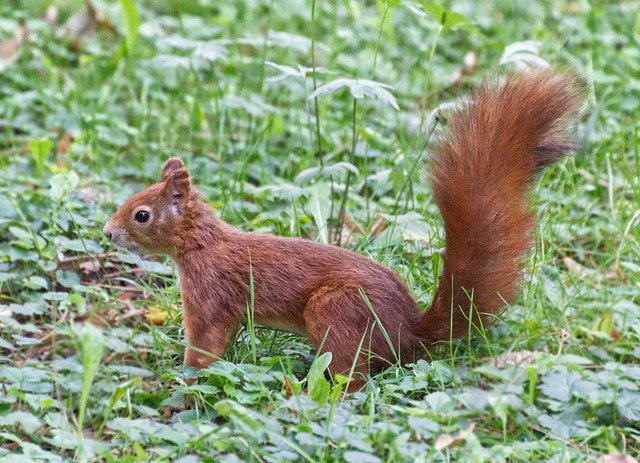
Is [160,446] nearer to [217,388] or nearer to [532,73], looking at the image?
[217,388]

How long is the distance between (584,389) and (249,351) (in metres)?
1.01

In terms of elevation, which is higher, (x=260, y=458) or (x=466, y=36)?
(x=466, y=36)

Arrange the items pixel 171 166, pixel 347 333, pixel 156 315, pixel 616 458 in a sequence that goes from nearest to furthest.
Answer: pixel 616 458
pixel 347 333
pixel 171 166
pixel 156 315

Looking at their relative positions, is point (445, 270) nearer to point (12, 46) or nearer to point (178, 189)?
point (178, 189)

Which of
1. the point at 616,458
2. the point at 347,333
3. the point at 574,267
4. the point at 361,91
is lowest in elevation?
the point at 616,458

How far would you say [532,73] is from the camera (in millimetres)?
3141

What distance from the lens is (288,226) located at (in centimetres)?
399

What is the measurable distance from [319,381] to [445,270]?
519 mm

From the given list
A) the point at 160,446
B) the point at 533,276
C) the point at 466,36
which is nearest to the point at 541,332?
the point at 533,276

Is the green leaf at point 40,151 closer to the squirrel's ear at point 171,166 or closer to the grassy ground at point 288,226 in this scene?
the grassy ground at point 288,226

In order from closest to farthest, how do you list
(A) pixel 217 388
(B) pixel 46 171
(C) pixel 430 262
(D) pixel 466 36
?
(A) pixel 217 388, (C) pixel 430 262, (B) pixel 46 171, (D) pixel 466 36

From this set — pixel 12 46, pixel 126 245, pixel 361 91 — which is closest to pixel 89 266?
pixel 126 245

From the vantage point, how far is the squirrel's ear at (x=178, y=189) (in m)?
3.26

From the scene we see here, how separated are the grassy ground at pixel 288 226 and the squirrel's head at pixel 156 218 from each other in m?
0.26
